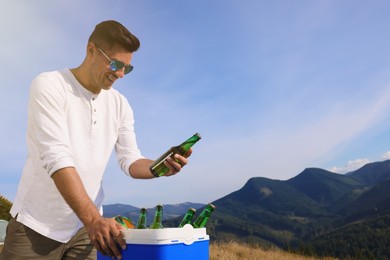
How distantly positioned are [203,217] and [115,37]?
1174mm

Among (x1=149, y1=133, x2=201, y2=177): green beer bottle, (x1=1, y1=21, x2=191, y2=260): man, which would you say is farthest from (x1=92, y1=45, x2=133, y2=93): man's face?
(x1=149, y1=133, x2=201, y2=177): green beer bottle

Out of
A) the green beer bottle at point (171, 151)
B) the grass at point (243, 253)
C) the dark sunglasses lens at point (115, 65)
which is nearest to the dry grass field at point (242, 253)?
the grass at point (243, 253)

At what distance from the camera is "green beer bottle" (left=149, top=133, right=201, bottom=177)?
2.24m

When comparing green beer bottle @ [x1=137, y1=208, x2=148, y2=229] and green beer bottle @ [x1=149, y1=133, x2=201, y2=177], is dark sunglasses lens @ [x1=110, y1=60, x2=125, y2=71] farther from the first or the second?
green beer bottle @ [x1=137, y1=208, x2=148, y2=229]

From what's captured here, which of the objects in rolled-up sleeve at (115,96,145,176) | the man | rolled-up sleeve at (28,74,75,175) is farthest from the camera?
rolled-up sleeve at (115,96,145,176)

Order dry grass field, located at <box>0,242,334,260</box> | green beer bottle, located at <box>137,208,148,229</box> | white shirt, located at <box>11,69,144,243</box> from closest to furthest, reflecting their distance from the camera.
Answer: white shirt, located at <box>11,69,144,243</box>, green beer bottle, located at <box>137,208,148,229</box>, dry grass field, located at <box>0,242,334,260</box>

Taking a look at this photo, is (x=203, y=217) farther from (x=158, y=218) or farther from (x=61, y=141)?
(x=61, y=141)

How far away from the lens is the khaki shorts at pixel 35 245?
226 cm

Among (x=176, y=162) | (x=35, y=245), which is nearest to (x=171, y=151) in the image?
(x=176, y=162)

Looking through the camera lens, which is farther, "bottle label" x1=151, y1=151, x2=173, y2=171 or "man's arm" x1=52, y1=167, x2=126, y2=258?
"bottle label" x1=151, y1=151, x2=173, y2=171

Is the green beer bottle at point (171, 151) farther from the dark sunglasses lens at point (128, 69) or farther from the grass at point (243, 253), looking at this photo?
the grass at point (243, 253)

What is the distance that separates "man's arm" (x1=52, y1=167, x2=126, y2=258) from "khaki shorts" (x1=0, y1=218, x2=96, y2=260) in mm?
640

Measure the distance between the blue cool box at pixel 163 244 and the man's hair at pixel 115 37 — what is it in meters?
1.11

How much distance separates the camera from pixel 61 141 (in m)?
1.96
